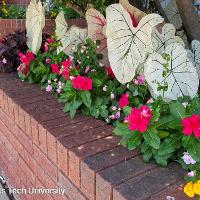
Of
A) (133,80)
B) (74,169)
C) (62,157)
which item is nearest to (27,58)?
(133,80)

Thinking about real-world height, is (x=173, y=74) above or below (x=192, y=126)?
above

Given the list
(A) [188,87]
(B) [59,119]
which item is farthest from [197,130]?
(B) [59,119]

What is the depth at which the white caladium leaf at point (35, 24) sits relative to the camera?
2.51 meters

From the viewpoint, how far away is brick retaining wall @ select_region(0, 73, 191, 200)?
1247mm

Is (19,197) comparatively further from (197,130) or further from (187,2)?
(187,2)

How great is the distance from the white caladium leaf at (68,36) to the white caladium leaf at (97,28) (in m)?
0.18

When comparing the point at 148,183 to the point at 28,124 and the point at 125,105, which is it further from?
the point at 28,124

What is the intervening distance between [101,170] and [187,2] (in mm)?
1342

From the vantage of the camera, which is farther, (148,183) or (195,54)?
(195,54)

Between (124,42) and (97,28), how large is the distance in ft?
1.70

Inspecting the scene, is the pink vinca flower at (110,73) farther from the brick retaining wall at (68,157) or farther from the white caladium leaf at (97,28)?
the brick retaining wall at (68,157)

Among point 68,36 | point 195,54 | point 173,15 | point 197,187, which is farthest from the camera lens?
point 173,15

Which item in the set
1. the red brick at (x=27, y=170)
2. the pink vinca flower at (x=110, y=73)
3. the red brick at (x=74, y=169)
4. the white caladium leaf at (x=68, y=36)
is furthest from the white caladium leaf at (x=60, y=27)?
the red brick at (x=74, y=169)

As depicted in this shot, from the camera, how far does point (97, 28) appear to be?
88.8 inches
